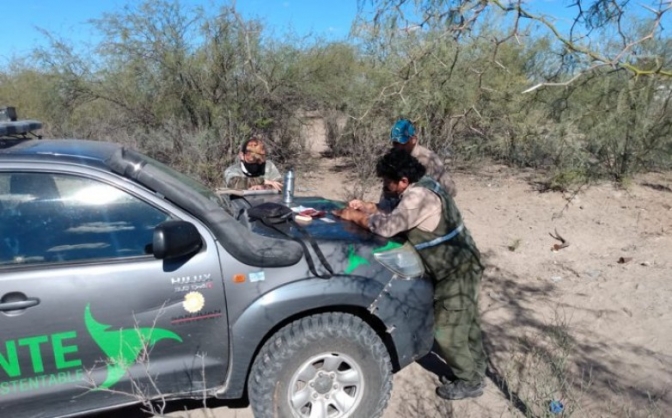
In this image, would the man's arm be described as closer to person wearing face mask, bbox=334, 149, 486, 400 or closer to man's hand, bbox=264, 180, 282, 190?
man's hand, bbox=264, 180, 282, 190

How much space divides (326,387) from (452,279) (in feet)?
3.37

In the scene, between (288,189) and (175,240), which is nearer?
(175,240)

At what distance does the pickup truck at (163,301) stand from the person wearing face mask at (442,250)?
0.28 meters

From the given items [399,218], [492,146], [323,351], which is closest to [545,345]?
[399,218]

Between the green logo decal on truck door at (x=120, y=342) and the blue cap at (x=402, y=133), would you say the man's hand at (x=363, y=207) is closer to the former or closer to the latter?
the blue cap at (x=402, y=133)

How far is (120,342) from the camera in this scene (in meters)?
2.43

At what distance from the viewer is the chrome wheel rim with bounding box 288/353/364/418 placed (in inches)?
107

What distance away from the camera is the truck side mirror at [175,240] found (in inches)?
89.2

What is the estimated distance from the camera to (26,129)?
2.92 meters

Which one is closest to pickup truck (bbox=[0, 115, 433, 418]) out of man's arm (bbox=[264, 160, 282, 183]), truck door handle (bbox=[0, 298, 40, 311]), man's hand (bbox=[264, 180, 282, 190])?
truck door handle (bbox=[0, 298, 40, 311])

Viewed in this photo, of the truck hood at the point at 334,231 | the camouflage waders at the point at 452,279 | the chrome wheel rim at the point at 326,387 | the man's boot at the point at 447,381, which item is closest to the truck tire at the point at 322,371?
the chrome wheel rim at the point at 326,387

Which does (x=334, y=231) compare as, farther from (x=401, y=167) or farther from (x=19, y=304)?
(x=19, y=304)

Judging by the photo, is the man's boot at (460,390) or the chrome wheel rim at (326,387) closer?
the chrome wheel rim at (326,387)

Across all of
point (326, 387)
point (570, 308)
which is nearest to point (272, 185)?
point (326, 387)
